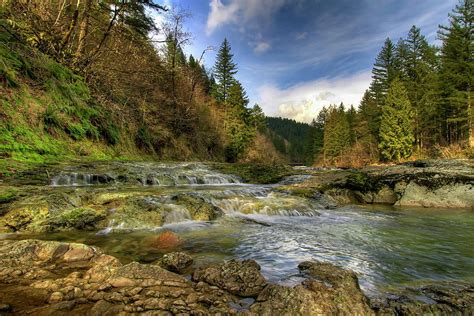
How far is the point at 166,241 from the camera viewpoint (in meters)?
5.38

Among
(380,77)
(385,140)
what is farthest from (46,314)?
(380,77)

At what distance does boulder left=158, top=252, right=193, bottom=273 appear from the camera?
3.96m

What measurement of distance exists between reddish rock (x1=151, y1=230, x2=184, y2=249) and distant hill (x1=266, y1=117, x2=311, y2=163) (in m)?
108

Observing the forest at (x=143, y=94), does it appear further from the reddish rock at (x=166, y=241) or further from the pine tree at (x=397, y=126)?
the reddish rock at (x=166, y=241)

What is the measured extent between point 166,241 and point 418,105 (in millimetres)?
42876

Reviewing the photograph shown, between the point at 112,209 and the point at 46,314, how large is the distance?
14.0 feet

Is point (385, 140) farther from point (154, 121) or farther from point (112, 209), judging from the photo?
point (112, 209)

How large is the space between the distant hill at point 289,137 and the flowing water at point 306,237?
10437 centimetres

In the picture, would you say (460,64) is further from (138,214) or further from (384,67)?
(138,214)

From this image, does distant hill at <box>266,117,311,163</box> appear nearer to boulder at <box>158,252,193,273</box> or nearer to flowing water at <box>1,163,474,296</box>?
flowing water at <box>1,163,474,296</box>

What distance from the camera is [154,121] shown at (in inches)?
855

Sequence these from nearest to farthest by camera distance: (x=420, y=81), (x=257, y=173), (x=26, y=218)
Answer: (x=26, y=218) → (x=257, y=173) → (x=420, y=81)

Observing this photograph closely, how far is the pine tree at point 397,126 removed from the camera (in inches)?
1469

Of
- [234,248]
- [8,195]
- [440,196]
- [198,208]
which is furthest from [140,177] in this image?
[440,196]
